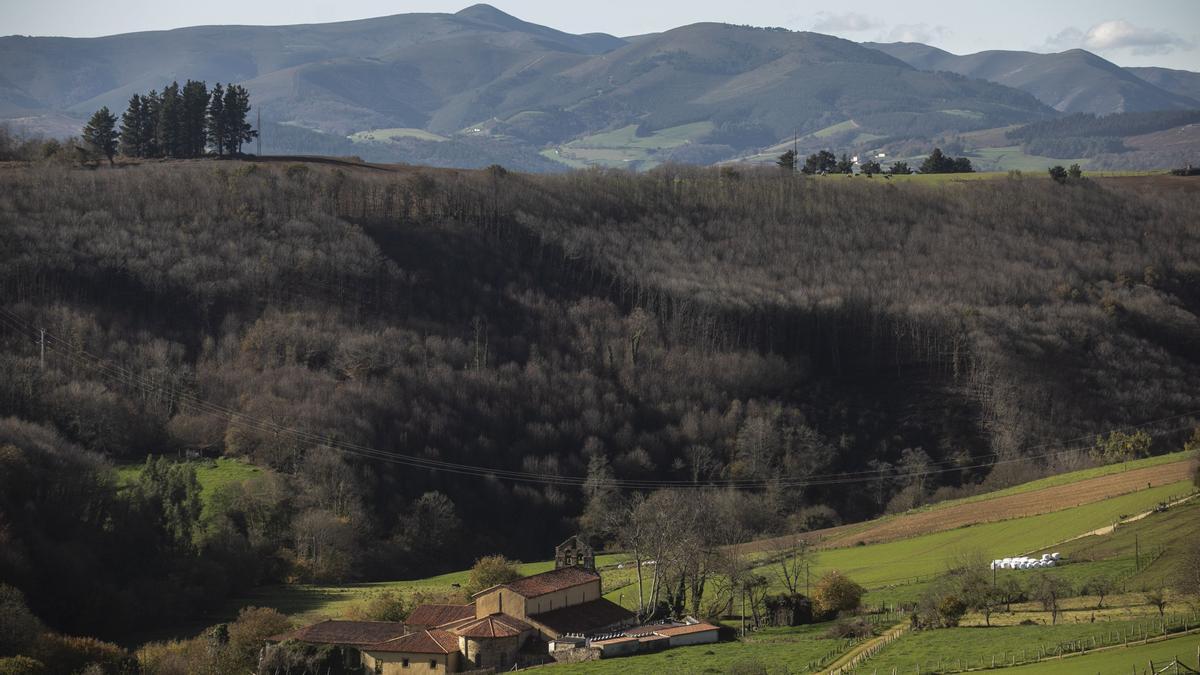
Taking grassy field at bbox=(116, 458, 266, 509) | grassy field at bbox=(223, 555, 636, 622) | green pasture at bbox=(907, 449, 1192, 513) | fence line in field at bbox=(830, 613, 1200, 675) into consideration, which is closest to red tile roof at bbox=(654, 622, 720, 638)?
fence line in field at bbox=(830, 613, 1200, 675)

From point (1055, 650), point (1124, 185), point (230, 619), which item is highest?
point (1124, 185)

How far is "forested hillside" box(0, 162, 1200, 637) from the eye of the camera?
72.0 metres

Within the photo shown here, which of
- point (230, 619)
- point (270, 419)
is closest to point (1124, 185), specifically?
point (270, 419)

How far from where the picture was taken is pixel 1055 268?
416ft

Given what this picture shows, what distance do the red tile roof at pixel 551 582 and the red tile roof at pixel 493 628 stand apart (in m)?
1.24

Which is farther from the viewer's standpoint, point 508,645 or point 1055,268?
point 1055,268

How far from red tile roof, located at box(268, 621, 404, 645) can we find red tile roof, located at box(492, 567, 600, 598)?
4.10 m

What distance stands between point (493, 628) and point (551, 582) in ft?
15.4

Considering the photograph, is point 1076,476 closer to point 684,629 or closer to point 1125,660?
point 684,629

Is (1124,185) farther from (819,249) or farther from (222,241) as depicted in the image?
(222,241)

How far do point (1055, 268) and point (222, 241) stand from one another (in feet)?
225

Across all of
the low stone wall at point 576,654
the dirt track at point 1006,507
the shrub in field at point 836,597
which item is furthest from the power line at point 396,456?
the shrub in field at point 836,597

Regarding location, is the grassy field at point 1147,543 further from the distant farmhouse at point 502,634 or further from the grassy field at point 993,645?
the distant farmhouse at point 502,634

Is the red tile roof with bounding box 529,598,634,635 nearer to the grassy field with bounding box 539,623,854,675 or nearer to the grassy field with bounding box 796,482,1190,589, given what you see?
the grassy field with bounding box 539,623,854,675
